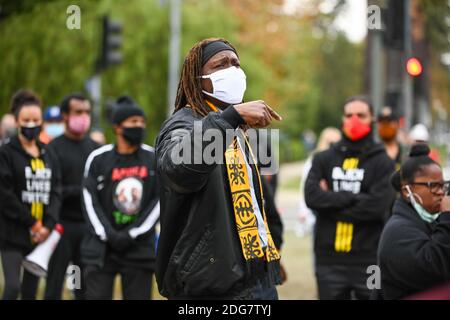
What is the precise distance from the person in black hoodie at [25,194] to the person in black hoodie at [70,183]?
0.35m

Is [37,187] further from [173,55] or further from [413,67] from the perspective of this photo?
[173,55]

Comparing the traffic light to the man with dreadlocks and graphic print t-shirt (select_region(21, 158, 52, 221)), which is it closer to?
graphic print t-shirt (select_region(21, 158, 52, 221))

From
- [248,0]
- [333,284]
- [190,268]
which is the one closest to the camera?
[190,268]

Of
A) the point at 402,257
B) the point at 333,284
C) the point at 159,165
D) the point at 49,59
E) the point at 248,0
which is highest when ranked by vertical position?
the point at 248,0

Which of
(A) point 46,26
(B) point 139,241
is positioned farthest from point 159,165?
(A) point 46,26

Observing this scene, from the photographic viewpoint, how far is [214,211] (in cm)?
441

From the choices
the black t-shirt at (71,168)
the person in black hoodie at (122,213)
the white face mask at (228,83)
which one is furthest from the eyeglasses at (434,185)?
the black t-shirt at (71,168)

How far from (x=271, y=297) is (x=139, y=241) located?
10.9ft

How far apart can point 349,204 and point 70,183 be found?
3043 mm

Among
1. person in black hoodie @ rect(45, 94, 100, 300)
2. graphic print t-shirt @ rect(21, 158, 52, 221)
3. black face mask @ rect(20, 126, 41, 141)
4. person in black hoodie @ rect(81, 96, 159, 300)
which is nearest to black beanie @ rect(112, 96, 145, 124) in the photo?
person in black hoodie @ rect(81, 96, 159, 300)

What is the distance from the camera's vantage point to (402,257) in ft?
16.6

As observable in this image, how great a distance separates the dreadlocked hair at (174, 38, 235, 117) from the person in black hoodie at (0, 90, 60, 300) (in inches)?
160

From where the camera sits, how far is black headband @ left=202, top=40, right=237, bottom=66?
466 cm
